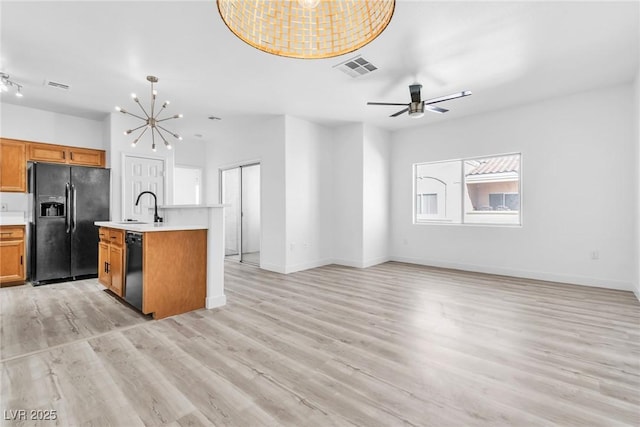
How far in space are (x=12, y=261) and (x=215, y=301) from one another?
357 cm

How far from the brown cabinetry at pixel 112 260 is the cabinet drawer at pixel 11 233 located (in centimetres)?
159

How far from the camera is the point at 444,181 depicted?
6297mm

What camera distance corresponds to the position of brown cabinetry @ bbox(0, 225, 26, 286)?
432cm


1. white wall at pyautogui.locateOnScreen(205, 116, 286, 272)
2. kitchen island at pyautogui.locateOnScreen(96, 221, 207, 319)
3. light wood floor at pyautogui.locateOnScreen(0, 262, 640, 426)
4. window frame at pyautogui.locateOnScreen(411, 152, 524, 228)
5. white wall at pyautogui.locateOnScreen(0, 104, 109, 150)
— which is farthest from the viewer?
white wall at pyautogui.locateOnScreen(205, 116, 286, 272)

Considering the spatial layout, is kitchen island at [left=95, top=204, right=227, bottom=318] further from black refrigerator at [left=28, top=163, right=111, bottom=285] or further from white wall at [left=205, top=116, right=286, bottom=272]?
white wall at [left=205, top=116, right=286, bottom=272]

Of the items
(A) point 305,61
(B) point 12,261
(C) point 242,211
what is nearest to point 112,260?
(B) point 12,261

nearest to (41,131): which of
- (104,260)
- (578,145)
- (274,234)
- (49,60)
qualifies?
(49,60)

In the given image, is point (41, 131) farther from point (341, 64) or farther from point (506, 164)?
point (506, 164)

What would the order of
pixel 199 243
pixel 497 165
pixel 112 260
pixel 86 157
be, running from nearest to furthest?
pixel 199 243
pixel 112 260
pixel 86 157
pixel 497 165

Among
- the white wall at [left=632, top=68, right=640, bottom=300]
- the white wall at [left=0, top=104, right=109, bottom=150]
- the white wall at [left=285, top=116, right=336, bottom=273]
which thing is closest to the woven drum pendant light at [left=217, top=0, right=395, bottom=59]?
the white wall at [left=285, top=116, right=336, bottom=273]

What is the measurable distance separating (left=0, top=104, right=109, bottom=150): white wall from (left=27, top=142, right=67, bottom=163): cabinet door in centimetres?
11

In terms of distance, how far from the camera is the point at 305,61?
3.48m

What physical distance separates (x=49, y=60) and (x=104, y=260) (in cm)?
249

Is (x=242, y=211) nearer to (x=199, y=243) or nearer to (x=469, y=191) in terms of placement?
(x=199, y=243)
